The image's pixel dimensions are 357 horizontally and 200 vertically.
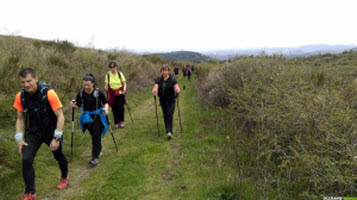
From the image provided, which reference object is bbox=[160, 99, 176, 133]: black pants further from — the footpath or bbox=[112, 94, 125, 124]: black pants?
bbox=[112, 94, 125, 124]: black pants

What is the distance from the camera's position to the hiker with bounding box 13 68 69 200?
3.29m

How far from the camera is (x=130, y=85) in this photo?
47.0 feet

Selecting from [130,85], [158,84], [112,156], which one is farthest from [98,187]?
[130,85]

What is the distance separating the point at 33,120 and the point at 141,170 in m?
2.33

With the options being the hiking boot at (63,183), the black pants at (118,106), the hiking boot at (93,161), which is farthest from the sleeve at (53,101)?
the black pants at (118,106)

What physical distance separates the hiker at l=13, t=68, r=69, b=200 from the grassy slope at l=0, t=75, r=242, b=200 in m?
0.81

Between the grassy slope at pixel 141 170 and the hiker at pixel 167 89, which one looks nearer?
the grassy slope at pixel 141 170

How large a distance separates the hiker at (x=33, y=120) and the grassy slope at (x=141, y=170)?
81cm

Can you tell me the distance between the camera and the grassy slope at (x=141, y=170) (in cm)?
380

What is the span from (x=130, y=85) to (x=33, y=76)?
11.2 metres

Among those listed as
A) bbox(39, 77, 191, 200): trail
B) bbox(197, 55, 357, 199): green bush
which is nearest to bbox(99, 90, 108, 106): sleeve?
bbox(39, 77, 191, 200): trail

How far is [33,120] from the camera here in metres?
3.44

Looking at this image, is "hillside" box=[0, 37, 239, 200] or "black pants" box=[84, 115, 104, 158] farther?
"black pants" box=[84, 115, 104, 158]

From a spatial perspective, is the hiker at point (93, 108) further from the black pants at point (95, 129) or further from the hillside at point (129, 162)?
the hillside at point (129, 162)
